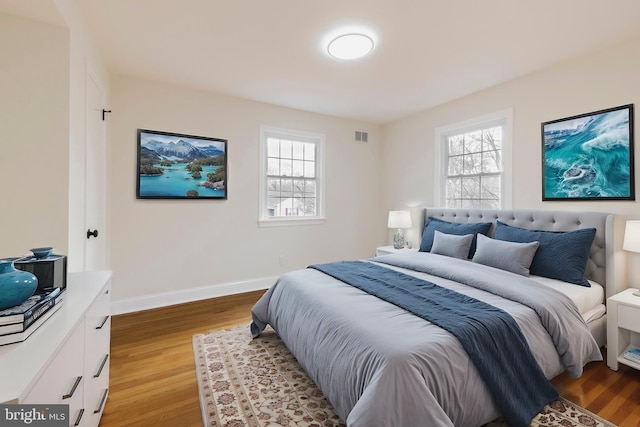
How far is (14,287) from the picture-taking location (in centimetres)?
100

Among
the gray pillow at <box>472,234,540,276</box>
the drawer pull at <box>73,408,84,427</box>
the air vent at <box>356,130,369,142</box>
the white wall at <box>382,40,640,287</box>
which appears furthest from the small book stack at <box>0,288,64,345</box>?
the air vent at <box>356,130,369,142</box>

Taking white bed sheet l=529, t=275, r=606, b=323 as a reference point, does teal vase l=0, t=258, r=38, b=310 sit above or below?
above

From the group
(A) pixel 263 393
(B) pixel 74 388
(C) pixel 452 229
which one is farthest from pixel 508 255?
(B) pixel 74 388

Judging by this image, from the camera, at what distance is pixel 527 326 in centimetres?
164

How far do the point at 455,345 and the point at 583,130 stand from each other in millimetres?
2554

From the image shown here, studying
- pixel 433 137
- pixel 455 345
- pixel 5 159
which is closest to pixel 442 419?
pixel 455 345

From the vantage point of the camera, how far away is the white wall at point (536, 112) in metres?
2.39

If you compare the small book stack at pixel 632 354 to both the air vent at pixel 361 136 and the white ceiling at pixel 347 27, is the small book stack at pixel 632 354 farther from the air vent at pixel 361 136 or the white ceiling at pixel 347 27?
the air vent at pixel 361 136

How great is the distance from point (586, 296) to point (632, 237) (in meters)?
0.57

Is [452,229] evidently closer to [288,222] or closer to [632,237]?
[632,237]

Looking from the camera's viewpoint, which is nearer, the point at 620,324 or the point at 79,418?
the point at 79,418

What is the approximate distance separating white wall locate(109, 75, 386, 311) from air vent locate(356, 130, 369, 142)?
9cm

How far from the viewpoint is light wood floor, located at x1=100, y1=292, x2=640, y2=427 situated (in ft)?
5.40

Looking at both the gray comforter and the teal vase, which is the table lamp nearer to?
the gray comforter
